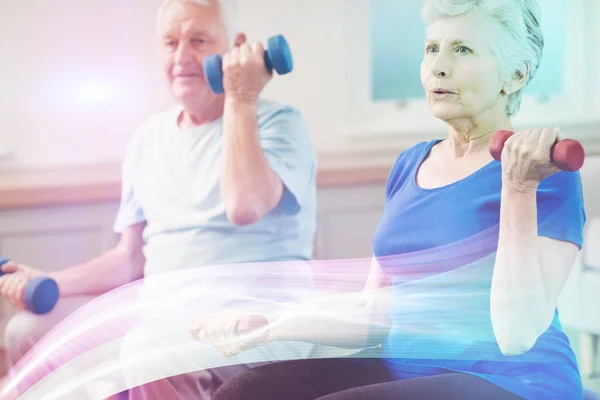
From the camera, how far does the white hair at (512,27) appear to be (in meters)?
0.69

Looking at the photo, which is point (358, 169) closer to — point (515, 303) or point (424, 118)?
point (424, 118)

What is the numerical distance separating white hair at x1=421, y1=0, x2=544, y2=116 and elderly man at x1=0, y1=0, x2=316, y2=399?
0.39 metres

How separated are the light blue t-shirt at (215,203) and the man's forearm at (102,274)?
0.06 m

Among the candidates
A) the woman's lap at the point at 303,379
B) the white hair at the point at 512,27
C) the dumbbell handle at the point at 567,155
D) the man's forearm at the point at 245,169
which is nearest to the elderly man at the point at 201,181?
the man's forearm at the point at 245,169

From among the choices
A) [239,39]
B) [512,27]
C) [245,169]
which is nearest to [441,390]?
[512,27]

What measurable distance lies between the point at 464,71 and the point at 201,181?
534mm

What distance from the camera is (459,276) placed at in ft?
2.40

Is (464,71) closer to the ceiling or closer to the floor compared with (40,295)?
closer to the ceiling

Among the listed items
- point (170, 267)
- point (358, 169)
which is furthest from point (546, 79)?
point (170, 267)

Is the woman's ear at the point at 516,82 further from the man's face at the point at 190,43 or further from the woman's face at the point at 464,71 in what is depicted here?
the man's face at the point at 190,43

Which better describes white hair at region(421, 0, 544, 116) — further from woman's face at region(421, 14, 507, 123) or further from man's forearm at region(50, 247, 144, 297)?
man's forearm at region(50, 247, 144, 297)

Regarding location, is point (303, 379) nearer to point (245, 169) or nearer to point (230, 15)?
point (245, 169)

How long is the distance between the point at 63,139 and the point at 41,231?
0.17 m

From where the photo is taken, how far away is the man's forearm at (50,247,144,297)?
1213mm
